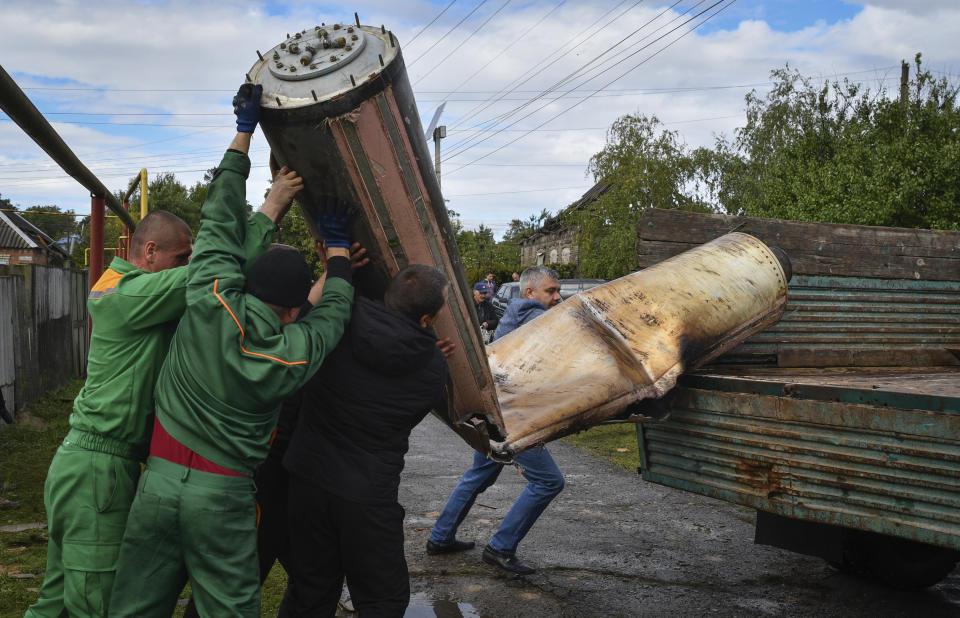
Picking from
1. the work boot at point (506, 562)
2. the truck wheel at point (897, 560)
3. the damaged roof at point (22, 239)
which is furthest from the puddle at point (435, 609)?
the damaged roof at point (22, 239)

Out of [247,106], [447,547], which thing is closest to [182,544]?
[247,106]

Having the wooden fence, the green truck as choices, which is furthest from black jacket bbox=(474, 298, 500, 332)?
the green truck

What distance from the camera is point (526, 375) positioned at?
12.2 feet

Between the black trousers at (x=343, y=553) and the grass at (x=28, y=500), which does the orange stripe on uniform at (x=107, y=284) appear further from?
the grass at (x=28, y=500)

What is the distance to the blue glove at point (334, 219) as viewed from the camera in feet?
9.11

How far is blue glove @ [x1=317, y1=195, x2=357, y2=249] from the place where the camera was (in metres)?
2.78

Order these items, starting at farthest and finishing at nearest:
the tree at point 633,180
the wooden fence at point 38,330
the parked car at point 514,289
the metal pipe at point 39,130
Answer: the tree at point 633,180, the parked car at point 514,289, the wooden fence at point 38,330, the metal pipe at point 39,130

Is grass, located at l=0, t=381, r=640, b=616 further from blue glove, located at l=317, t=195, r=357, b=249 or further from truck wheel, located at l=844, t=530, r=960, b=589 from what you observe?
truck wheel, located at l=844, t=530, r=960, b=589

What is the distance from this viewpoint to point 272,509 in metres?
3.24

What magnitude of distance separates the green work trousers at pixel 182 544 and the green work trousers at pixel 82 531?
12 centimetres

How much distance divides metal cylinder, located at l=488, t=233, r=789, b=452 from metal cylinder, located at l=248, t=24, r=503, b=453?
2.13 ft

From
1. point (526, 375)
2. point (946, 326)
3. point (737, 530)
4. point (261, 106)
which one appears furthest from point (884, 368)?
point (261, 106)

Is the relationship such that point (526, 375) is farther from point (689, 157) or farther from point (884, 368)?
point (689, 157)

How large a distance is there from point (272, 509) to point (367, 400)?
2.48 ft
